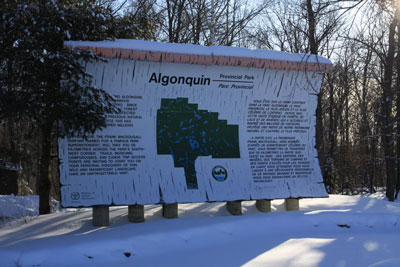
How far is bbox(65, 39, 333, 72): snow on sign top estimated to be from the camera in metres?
5.85

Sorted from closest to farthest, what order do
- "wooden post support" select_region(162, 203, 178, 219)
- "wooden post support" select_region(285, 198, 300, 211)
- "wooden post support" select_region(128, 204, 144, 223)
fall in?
1. "wooden post support" select_region(128, 204, 144, 223)
2. "wooden post support" select_region(162, 203, 178, 219)
3. "wooden post support" select_region(285, 198, 300, 211)

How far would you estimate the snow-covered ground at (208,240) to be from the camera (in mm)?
4461

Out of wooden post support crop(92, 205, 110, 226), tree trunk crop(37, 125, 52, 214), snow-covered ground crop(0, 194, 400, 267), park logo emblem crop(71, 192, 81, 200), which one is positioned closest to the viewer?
snow-covered ground crop(0, 194, 400, 267)

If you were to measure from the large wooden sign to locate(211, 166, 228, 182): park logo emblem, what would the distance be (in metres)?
0.02

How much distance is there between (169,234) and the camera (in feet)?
16.8

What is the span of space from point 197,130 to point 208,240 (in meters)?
1.84

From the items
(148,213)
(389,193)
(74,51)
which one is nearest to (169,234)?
(148,213)

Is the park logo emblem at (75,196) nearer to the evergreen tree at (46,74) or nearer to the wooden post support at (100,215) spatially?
the wooden post support at (100,215)

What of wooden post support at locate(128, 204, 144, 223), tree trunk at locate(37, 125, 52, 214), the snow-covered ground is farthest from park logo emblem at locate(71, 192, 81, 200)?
tree trunk at locate(37, 125, 52, 214)

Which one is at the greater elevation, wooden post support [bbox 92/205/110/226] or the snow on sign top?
the snow on sign top

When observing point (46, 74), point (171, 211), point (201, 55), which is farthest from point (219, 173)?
point (46, 74)

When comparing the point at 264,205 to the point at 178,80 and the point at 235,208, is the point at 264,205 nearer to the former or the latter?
the point at 235,208

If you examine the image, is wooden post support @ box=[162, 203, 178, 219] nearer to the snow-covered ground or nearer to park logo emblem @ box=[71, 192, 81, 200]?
the snow-covered ground

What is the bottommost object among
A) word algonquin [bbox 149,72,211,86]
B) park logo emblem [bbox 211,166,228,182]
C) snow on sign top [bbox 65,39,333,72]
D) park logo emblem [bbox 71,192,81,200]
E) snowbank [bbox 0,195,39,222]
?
snowbank [bbox 0,195,39,222]
